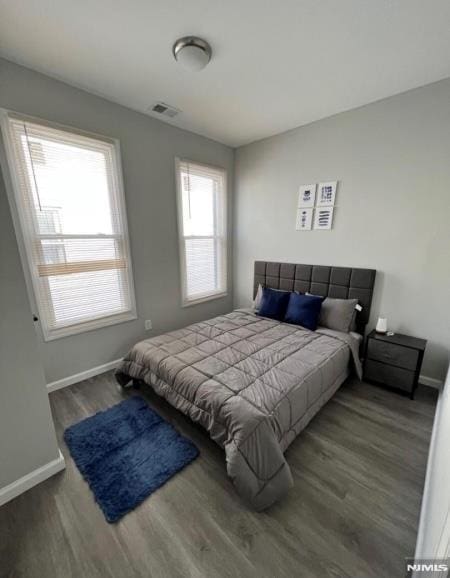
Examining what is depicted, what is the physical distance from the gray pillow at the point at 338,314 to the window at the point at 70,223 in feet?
7.31

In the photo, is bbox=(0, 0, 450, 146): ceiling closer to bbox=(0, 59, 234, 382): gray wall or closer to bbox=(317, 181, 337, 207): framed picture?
bbox=(0, 59, 234, 382): gray wall

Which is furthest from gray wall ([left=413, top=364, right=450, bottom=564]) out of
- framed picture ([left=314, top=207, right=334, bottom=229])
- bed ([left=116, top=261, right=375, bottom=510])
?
framed picture ([left=314, top=207, right=334, bottom=229])

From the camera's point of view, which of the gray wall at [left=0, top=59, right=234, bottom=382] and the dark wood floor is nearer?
the dark wood floor

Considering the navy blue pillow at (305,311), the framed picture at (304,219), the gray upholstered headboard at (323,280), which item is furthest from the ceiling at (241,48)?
the navy blue pillow at (305,311)

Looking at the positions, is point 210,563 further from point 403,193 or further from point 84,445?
point 403,193

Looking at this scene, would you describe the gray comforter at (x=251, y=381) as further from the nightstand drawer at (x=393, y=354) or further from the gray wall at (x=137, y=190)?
the gray wall at (x=137, y=190)

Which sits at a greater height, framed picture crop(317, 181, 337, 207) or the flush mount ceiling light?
the flush mount ceiling light

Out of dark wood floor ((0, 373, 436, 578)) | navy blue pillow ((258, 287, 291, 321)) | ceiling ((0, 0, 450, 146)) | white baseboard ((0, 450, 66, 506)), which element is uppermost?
ceiling ((0, 0, 450, 146))

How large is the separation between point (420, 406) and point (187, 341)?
2.16 metres

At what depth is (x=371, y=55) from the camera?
1.74m

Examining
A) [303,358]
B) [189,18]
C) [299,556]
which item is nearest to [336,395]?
[303,358]

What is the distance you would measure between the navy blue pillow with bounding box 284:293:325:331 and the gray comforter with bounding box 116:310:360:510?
9cm
